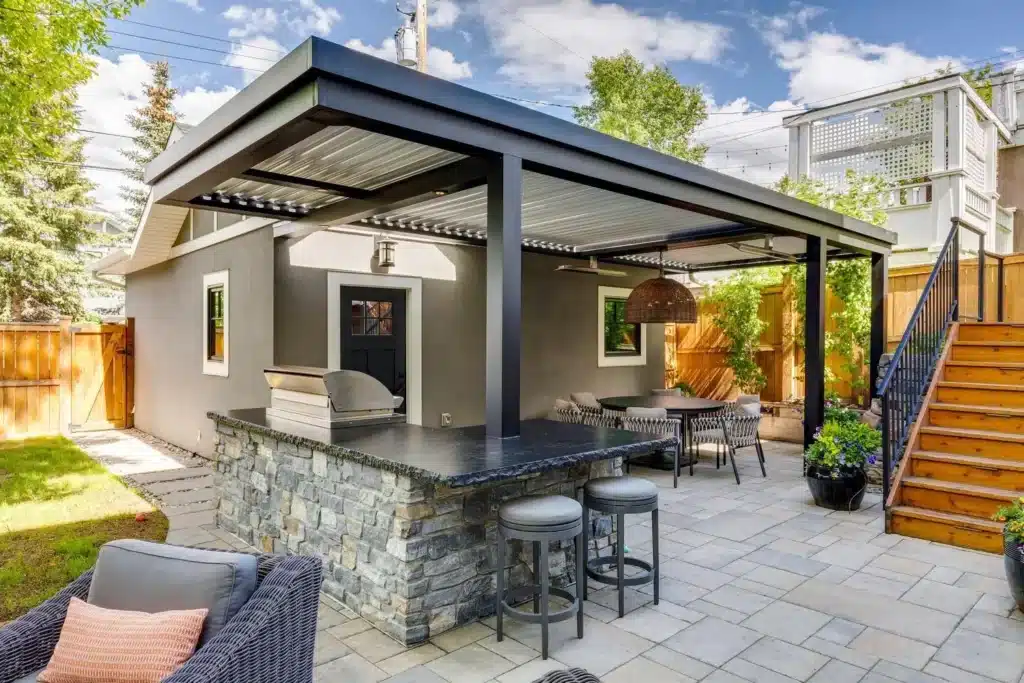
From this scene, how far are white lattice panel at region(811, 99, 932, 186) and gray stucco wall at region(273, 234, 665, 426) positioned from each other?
188 inches

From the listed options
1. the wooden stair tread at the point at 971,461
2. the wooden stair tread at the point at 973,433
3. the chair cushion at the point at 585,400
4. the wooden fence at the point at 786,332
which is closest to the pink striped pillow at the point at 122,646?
the wooden stair tread at the point at 971,461

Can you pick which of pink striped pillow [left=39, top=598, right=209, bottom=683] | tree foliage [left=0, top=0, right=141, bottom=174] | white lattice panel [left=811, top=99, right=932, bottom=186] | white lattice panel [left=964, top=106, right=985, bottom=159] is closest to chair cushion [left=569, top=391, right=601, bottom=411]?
pink striped pillow [left=39, top=598, right=209, bottom=683]

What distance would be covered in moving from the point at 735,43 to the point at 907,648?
68.5ft

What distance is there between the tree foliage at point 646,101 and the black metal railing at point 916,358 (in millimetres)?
11954

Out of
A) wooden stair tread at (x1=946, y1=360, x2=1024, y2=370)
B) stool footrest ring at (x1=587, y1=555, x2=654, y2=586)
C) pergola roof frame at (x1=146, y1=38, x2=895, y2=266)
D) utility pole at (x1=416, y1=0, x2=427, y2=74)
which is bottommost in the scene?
stool footrest ring at (x1=587, y1=555, x2=654, y2=586)

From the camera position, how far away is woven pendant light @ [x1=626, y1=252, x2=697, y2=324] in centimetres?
705

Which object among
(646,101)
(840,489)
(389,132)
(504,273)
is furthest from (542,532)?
(646,101)

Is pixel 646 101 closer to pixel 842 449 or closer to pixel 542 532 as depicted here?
pixel 842 449

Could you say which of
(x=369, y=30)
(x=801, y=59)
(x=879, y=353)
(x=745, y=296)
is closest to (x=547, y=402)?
(x=745, y=296)

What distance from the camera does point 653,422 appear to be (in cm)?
611

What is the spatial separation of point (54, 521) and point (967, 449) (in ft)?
24.3

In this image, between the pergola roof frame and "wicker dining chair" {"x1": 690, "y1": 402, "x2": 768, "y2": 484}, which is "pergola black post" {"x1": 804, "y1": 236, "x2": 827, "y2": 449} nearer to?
"wicker dining chair" {"x1": 690, "y1": 402, "x2": 768, "y2": 484}

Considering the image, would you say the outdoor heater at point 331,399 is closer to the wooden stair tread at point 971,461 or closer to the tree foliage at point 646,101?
the wooden stair tread at point 971,461

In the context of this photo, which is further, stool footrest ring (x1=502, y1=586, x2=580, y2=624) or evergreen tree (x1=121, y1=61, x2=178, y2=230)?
evergreen tree (x1=121, y1=61, x2=178, y2=230)
